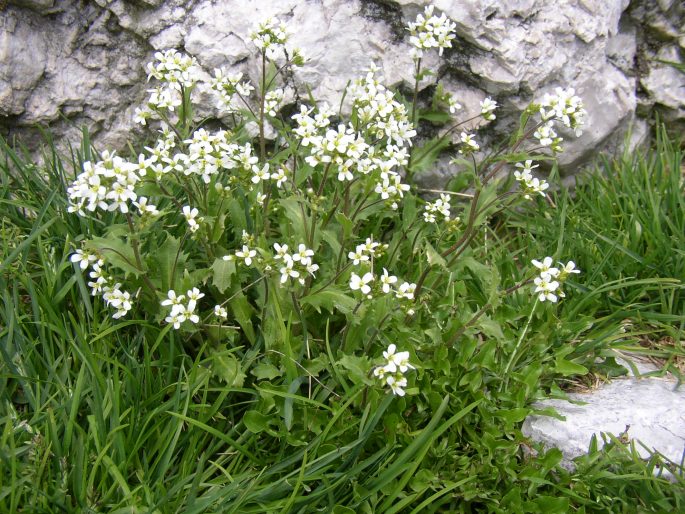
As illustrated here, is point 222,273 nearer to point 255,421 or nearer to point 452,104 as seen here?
point 255,421

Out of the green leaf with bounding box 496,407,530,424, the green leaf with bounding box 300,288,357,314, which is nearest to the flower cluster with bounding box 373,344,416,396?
the green leaf with bounding box 300,288,357,314

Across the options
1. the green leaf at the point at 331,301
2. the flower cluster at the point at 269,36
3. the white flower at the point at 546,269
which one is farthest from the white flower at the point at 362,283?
the flower cluster at the point at 269,36

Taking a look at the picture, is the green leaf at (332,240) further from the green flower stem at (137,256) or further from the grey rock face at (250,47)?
the grey rock face at (250,47)

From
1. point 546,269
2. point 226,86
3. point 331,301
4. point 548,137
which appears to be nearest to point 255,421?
point 331,301

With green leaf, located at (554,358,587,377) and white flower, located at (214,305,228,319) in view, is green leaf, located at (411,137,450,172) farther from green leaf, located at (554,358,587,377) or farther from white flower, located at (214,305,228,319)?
white flower, located at (214,305,228,319)

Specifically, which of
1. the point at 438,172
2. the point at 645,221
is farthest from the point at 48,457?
the point at 645,221

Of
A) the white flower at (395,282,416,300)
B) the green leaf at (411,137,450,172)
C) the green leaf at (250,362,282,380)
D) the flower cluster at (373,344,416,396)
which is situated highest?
the green leaf at (411,137,450,172)

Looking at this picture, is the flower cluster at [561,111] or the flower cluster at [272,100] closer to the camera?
the flower cluster at [561,111]
